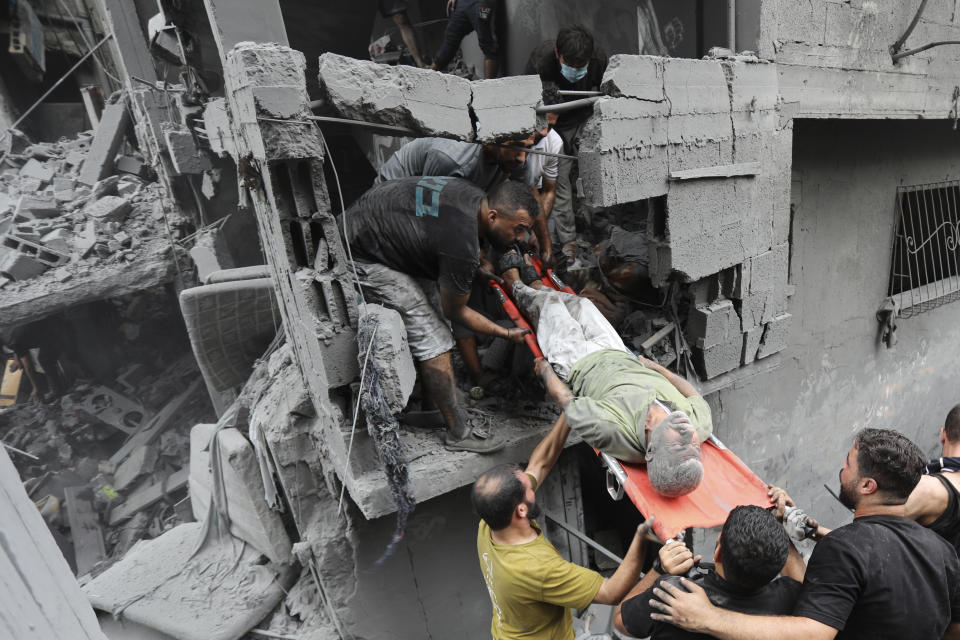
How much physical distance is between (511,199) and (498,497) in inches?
74.3

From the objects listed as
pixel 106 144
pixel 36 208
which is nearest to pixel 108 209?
pixel 36 208

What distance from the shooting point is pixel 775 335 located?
4438mm

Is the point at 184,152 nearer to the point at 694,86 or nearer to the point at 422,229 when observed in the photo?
the point at 422,229

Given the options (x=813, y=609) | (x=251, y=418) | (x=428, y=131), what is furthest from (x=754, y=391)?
(x=251, y=418)

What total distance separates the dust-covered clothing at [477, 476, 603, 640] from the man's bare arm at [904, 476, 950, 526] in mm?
1724

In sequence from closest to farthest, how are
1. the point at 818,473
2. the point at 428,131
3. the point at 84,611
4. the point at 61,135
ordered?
1. the point at 84,611
2. the point at 428,131
3. the point at 818,473
4. the point at 61,135

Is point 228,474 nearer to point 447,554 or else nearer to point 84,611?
point 447,554

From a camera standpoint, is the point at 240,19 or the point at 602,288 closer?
the point at 240,19

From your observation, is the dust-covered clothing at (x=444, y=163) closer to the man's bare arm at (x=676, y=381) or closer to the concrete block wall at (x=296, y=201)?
the concrete block wall at (x=296, y=201)

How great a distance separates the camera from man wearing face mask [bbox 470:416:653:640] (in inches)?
94.3

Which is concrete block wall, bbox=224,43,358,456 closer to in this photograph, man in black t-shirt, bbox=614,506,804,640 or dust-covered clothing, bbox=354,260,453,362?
dust-covered clothing, bbox=354,260,453,362

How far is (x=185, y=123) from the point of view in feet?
31.3

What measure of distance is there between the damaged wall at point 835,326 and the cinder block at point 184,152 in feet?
33.4

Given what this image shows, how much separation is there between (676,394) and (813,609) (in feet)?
4.21
